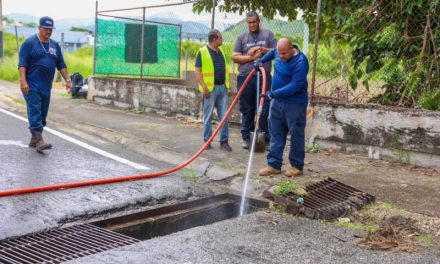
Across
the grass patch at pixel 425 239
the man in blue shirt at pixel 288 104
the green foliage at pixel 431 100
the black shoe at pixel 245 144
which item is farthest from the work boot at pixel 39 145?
the green foliage at pixel 431 100

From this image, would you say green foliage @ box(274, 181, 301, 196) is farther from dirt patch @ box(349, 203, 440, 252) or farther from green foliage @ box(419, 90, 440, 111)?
green foliage @ box(419, 90, 440, 111)

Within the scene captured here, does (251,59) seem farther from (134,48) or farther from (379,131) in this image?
(134,48)

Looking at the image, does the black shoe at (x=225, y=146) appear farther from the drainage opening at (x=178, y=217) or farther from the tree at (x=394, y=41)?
the tree at (x=394, y=41)

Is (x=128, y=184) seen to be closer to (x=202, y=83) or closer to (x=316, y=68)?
(x=202, y=83)

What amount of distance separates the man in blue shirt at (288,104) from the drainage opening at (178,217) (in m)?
0.84

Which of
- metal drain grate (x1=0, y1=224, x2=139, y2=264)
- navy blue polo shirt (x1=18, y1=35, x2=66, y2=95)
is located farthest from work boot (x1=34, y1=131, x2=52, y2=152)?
metal drain grate (x1=0, y1=224, x2=139, y2=264)

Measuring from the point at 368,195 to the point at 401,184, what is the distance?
2.80 ft

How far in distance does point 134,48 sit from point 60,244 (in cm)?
961

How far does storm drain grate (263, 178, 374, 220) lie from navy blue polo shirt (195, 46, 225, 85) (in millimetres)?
2492

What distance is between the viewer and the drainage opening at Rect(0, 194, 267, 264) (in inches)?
154

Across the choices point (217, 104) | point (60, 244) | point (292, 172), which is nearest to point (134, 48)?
point (217, 104)

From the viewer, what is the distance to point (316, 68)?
829 centimetres

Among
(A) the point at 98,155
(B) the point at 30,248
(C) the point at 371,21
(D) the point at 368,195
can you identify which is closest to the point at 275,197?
(D) the point at 368,195

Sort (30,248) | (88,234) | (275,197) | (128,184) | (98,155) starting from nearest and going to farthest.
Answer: (30,248) < (88,234) < (275,197) < (128,184) < (98,155)
